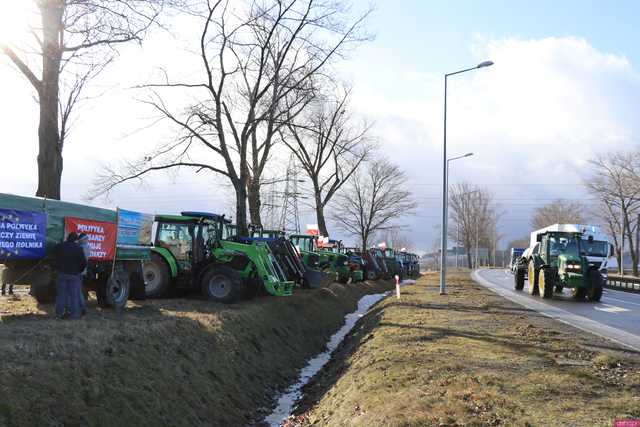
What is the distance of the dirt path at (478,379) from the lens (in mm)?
6570

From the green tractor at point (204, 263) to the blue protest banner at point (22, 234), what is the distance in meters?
5.60

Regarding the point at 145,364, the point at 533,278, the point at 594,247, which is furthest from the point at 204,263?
the point at 594,247

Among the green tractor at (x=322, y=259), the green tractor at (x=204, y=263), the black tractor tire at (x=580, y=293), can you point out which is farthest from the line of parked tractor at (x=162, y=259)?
the black tractor tire at (x=580, y=293)

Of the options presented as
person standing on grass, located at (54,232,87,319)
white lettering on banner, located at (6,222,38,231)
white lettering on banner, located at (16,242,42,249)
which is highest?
white lettering on banner, located at (6,222,38,231)

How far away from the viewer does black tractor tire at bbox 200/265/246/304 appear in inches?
627

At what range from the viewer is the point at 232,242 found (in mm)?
17141

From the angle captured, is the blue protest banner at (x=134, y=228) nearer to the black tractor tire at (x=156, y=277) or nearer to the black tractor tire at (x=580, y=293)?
the black tractor tire at (x=156, y=277)

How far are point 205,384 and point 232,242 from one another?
765 centimetres

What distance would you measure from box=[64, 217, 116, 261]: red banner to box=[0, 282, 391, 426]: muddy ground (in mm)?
1199

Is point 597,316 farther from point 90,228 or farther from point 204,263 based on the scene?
point 90,228

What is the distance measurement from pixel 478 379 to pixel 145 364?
4942 mm

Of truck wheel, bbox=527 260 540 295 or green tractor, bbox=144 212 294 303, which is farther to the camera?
truck wheel, bbox=527 260 540 295

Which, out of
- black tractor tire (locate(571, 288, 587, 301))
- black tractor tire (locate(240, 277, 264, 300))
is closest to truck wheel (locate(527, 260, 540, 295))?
black tractor tire (locate(571, 288, 587, 301))

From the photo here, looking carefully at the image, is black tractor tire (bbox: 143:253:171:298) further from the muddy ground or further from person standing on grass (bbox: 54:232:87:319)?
person standing on grass (bbox: 54:232:87:319)
